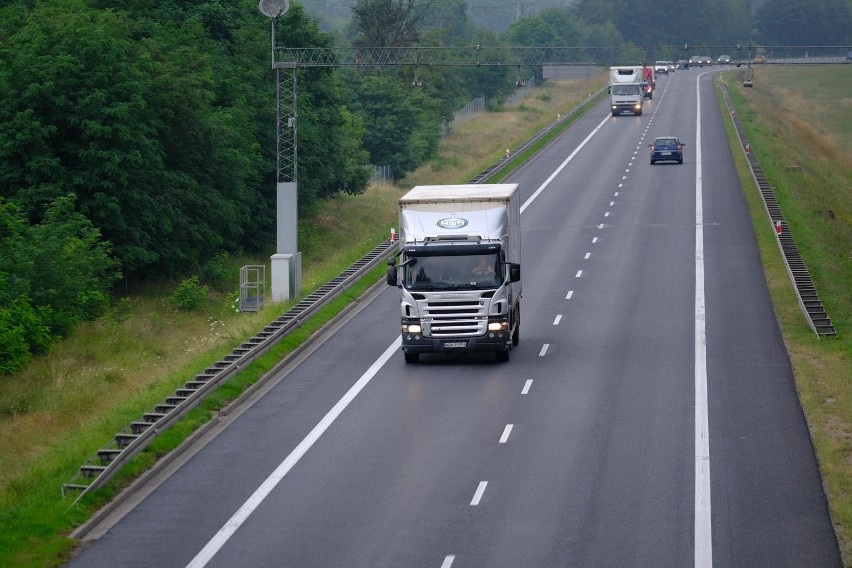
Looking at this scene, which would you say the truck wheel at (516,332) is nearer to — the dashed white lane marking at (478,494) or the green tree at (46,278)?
the dashed white lane marking at (478,494)

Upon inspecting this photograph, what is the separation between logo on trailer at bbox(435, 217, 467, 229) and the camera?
1292 inches

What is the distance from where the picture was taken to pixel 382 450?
2520cm

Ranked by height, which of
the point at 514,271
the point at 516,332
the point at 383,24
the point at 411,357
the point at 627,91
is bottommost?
the point at 411,357

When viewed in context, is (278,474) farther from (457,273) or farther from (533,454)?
(457,273)

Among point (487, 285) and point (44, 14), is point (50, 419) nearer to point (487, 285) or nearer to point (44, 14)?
point (487, 285)

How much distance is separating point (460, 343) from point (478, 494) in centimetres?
1016

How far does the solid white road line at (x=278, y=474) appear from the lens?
19.6m

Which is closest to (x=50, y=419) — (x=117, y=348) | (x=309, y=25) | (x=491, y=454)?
(x=117, y=348)

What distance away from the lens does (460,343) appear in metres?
32.0

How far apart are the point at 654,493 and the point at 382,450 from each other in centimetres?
561

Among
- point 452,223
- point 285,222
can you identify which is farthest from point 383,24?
point 452,223

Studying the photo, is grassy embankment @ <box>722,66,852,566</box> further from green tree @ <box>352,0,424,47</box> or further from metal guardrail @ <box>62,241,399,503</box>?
green tree @ <box>352,0,424,47</box>

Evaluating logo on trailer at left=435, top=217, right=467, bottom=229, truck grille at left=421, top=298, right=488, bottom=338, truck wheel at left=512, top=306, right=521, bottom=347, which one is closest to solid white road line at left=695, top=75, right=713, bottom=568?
truck wheel at left=512, top=306, right=521, bottom=347

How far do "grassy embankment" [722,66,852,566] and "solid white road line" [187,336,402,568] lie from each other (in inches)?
367
